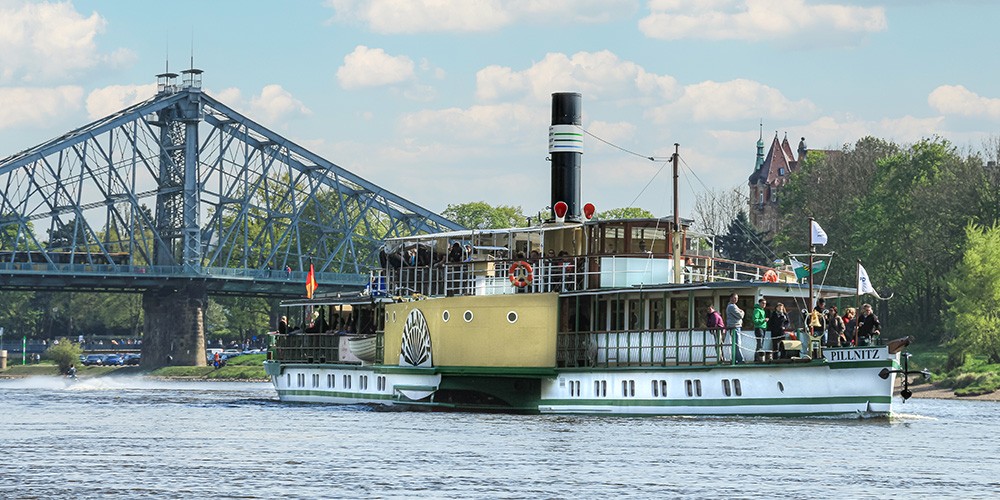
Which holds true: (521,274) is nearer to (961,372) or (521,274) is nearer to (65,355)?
(961,372)

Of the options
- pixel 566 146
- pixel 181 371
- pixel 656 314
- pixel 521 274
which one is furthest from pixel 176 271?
pixel 656 314

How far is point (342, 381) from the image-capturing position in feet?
195

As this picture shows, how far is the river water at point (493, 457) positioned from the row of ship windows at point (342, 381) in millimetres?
3506

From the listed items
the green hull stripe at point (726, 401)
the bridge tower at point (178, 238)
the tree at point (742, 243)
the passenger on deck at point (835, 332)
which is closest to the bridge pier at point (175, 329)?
the bridge tower at point (178, 238)

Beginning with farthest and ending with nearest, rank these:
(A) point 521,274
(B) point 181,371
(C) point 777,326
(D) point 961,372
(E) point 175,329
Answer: (E) point 175,329 → (B) point 181,371 → (D) point 961,372 → (A) point 521,274 → (C) point 777,326

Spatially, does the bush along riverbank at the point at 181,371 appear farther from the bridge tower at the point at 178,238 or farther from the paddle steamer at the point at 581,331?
the paddle steamer at the point at 581,331

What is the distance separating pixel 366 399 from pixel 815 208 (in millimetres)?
76593

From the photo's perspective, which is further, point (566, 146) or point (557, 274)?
point (566, 146)

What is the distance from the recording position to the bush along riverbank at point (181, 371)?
124438 millimetres

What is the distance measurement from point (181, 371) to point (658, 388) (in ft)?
288

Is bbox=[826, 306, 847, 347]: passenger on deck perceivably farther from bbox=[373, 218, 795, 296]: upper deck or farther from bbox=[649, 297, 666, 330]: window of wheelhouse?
bbox=[649, 297, 666, 330]: window of wheelhouse

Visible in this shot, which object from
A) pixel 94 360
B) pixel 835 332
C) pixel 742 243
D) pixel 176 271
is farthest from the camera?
pixel 742 243

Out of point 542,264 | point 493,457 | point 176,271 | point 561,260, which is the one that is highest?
point 176,271

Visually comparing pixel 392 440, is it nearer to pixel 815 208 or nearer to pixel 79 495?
pixel 79 495
